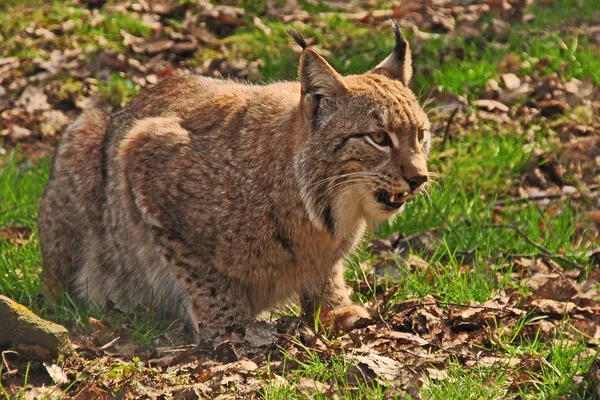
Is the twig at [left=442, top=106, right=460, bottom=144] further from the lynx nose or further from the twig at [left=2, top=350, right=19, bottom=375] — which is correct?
the twig at [left=2, top=350, right=19, bottom=375]

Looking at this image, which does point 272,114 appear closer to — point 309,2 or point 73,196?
point 73,196

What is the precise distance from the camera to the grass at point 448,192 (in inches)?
175

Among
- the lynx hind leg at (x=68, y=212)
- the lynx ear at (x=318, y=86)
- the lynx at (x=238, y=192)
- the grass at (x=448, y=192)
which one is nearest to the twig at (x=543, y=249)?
the grass at (x=448, y=192)

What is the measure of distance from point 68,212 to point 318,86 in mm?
1943

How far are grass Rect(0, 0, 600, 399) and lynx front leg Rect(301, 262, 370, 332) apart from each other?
0.30 metres

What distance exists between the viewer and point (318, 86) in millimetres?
4945

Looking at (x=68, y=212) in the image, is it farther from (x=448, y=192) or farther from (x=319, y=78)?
(x=448, y=192)

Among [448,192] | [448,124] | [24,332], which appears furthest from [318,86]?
[448,124]

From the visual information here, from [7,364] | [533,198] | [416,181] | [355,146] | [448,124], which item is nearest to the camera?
[7,364]

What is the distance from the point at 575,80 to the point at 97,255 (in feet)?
14.7

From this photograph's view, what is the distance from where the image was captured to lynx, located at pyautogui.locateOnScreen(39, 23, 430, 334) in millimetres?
4918

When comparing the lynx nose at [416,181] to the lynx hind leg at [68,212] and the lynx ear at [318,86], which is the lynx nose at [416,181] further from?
the lynx hind leg at [68,212]

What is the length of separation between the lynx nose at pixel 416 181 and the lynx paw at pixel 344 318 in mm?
843

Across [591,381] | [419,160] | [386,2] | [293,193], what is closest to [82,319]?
[293,193]
